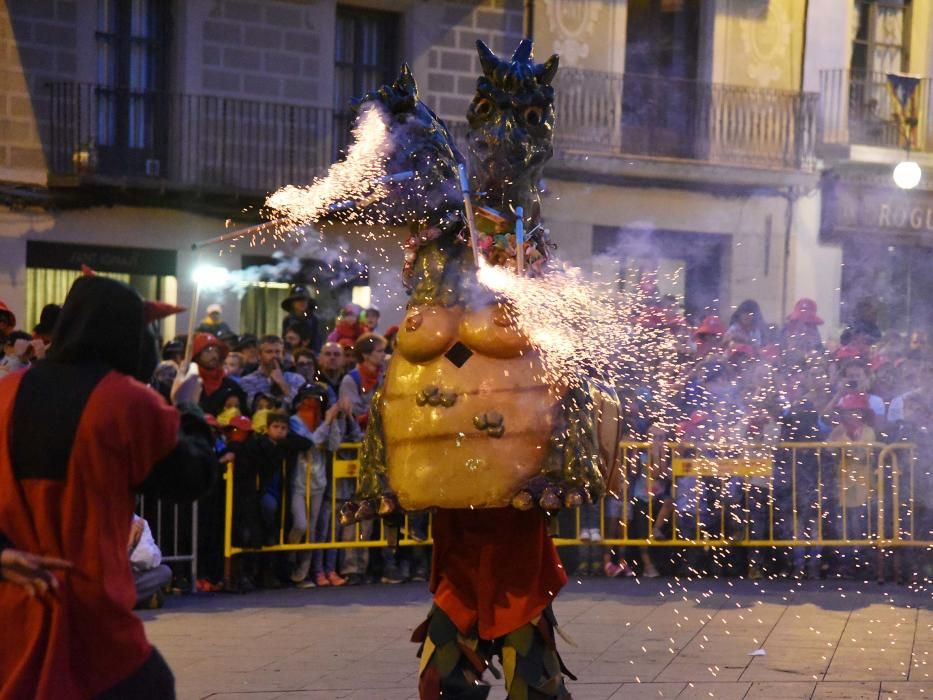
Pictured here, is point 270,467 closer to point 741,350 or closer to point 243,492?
point 243,492

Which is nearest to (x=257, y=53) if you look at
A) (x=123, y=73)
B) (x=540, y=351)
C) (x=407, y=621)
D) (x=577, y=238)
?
(x=123, y=73)

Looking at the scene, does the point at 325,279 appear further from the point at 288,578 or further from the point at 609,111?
the point at 288,578

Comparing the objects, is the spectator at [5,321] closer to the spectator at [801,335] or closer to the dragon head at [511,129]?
the spectator at [801,335]

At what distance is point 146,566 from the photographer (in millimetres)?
7719

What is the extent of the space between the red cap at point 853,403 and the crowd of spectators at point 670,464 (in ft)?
0.04

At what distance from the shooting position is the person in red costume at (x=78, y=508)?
13.0ft

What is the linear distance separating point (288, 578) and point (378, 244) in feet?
18.8

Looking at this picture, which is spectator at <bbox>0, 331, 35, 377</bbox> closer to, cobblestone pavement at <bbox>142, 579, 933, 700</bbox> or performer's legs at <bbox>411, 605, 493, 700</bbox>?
cobblestone pavement at <bbox>142, 579, 933, 700</bbox>

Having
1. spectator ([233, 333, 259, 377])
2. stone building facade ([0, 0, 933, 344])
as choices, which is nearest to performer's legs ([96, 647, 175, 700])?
spectator ([233, 333, 259, 377])

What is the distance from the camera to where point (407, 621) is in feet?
29.3

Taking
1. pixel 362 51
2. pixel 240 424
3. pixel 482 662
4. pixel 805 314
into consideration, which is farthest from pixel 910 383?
pixel 362 51

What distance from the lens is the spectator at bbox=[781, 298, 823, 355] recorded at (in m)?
12.1

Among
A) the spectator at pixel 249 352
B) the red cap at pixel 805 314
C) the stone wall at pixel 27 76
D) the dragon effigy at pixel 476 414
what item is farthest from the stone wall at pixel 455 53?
the dragon effigy at pixel 476 414

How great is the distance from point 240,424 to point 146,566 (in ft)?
8.12
